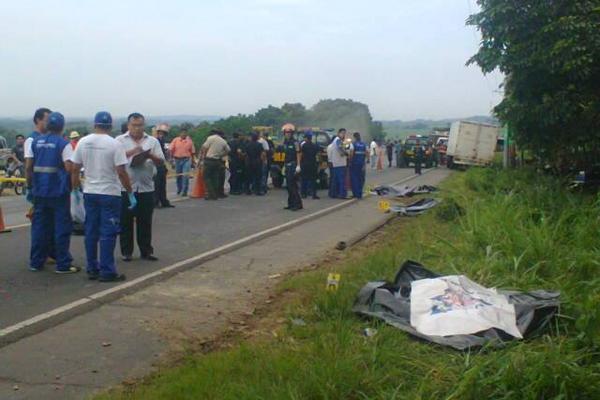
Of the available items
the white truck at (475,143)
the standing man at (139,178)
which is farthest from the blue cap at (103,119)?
the white truck at (475,143)

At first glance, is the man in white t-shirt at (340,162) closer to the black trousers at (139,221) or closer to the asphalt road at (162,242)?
the asphalt road at (162,242)

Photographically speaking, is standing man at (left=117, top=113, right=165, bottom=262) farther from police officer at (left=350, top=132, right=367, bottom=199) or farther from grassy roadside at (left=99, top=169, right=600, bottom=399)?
police officer at (left=350, top=132, right=367, bottom=199)

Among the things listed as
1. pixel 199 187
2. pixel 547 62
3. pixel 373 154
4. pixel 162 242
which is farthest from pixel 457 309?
pixel 373 154

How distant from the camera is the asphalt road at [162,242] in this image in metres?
6.96

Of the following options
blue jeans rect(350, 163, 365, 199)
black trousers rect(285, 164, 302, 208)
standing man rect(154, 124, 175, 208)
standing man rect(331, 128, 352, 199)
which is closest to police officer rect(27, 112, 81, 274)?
standing man rect(154, 124, 175, 208)

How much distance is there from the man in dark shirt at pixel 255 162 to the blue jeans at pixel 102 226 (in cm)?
1085

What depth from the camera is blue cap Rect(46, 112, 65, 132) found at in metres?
7.93

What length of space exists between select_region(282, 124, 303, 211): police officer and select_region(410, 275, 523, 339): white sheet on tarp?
9240 mm

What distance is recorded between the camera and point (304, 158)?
17.1m

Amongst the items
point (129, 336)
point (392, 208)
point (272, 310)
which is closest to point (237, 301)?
point (272, 310)

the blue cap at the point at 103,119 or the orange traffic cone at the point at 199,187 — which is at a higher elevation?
the blue cap at the point at 103,119

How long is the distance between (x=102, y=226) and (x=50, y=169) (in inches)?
41.3

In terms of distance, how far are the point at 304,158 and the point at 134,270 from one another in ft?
30.2

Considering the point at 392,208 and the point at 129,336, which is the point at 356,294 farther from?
the point at 392,208
